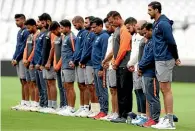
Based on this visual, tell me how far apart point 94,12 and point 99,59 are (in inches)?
853

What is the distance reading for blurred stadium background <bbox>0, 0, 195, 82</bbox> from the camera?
108ft

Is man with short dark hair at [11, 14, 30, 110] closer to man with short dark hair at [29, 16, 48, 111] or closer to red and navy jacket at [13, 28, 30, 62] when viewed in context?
red and navy jacket at [13, 28, 30, 62]

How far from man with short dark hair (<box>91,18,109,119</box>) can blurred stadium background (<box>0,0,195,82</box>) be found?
13.5 m

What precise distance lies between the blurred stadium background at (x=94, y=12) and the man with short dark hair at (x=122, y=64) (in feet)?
47.0

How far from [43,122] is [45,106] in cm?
273

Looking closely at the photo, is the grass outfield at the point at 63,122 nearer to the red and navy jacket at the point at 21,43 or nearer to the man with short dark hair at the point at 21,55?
the man with short dark hair at the point at 21,55

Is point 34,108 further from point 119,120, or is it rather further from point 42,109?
point 119,120

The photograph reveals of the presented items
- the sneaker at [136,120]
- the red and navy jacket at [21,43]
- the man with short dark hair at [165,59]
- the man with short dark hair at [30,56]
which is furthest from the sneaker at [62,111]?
the man with short dark hair at [165,59]

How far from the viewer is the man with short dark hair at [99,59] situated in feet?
50.2

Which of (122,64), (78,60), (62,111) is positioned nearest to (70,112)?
(62,111)

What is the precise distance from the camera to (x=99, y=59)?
15430 mm

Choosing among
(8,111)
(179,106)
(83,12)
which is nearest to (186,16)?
(83,12)

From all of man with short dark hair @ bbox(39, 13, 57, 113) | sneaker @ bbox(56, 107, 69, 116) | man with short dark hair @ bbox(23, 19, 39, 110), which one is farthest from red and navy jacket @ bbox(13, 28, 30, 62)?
sneaker @ bbox(56, 107, 69, 116)

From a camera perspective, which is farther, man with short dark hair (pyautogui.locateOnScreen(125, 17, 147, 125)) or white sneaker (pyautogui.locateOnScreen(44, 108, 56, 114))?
white sneaker (pyautogui.locateOnScreen(44, 108, 56, 114))
